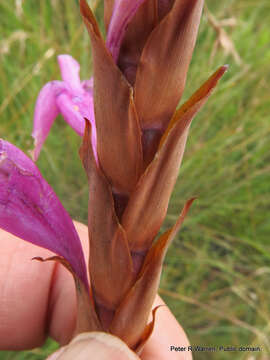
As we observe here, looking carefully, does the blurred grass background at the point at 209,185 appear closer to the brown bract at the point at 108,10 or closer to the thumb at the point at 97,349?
the thumb at the point at 97,349

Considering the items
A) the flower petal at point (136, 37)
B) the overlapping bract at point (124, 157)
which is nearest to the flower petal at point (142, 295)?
the overlapping bract at point (124, 157)

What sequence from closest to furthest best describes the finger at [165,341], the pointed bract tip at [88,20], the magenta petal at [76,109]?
the pointed bract tip at [88,20]
the magenta petal at [76,109]
the finger at [165,341]

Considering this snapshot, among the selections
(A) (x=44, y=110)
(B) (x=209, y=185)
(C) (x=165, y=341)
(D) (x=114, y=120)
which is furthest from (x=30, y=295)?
(B) (x=209, y=185)

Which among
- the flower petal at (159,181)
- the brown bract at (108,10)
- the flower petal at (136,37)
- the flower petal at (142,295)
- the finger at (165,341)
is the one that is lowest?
the finger at (165,341)

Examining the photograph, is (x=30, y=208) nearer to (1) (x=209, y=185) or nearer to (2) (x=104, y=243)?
(2) (x=104, y=243)

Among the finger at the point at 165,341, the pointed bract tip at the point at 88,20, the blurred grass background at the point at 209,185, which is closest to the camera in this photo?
the pointed bract tip at the point at 88,20

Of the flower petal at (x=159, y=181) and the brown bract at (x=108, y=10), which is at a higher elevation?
the brown bract at (x=108, y=10)

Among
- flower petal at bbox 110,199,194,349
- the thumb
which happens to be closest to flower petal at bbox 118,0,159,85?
flower petal at bbox 110,199,194,349

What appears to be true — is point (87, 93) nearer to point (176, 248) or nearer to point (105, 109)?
point (105, 109)

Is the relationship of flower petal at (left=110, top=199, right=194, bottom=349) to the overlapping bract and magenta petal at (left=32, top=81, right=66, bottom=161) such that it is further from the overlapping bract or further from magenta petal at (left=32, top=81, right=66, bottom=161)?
magenta petal at (left=32, top=81, right=66, bottom=161)
